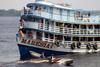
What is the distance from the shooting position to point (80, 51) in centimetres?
4225

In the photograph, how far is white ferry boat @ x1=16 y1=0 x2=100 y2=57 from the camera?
1619 inches

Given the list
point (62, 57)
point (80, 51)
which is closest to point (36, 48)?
point (62, 57)

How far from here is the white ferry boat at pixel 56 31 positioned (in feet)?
135

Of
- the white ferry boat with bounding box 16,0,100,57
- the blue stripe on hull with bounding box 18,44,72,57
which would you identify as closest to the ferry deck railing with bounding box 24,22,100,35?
the white ferry boat with bounding box 16,0,100,57

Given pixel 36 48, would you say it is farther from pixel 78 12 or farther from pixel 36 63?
pixel 78 12

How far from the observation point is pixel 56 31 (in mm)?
42094

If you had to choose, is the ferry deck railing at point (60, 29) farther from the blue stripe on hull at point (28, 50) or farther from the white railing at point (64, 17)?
the blue stripe on hull at point (28, 50)

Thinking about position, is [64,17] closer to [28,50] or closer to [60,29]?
[60,29]

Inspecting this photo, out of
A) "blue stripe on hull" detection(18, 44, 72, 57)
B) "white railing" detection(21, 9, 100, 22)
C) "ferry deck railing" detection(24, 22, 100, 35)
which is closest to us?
"ferry deck railing" detection(24, 22, 100, 35)

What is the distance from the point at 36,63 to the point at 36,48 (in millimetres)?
3422

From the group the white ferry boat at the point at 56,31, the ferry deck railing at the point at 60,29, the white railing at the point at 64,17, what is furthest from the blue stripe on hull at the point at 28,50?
the white railing at the point at 64,17

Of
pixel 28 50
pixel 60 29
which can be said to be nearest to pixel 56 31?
pixel 60 29

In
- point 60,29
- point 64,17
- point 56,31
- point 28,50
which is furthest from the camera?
point 64,17

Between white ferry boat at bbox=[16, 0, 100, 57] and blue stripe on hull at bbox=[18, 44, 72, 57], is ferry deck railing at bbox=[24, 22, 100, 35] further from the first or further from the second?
blue stripe on hull at bbox=[18, 44, 72, 57]
